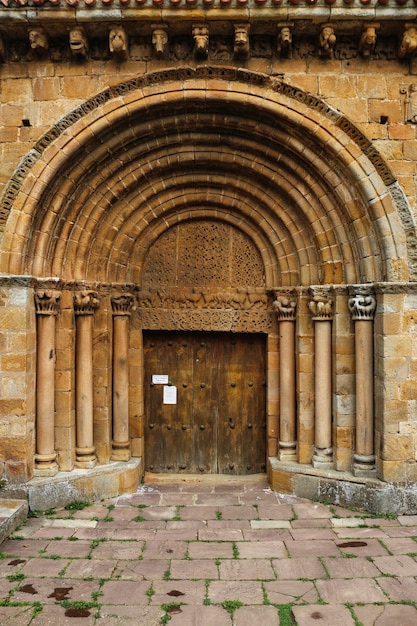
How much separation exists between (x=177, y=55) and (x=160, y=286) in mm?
2810

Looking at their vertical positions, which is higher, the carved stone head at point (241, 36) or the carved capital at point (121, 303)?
the carved stone head at point (241, 36)

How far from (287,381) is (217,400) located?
100cm

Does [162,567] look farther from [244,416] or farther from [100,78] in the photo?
[100,78]

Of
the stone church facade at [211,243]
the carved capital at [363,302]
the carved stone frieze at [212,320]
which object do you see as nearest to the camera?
the stone church facade at [211,243]

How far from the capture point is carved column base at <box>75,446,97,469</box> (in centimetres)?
651

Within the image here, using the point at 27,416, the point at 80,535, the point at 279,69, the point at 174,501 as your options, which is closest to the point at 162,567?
the point at 80,535

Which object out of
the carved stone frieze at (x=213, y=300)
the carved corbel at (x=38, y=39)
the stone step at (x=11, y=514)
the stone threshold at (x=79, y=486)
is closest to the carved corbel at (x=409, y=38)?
the carved stone frieze at (x=213, y=300)

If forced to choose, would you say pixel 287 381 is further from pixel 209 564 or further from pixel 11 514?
pixel 11 514

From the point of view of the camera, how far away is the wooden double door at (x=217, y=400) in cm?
711

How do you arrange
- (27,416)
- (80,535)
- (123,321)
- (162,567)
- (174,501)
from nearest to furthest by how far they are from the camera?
1. (162,567)
2. (80,535)
3. (27,416)
4. (174,501)
5. (123,321)

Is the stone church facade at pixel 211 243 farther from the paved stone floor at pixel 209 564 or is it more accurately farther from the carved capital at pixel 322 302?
the paved stone floor at pixel 209 564

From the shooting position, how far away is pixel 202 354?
7.12m

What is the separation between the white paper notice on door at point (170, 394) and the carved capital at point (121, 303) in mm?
1173

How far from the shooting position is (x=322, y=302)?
6.39 meters
